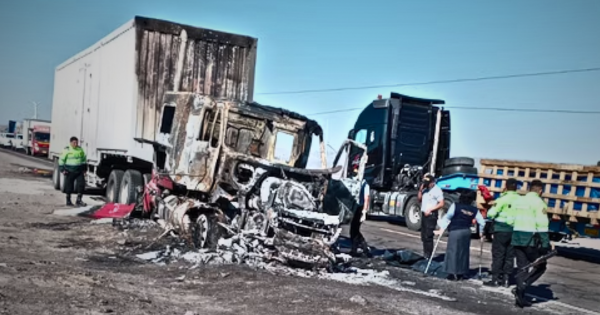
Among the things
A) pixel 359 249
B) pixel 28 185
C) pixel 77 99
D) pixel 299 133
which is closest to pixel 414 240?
pixel 359 249

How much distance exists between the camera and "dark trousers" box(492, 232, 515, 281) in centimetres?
934

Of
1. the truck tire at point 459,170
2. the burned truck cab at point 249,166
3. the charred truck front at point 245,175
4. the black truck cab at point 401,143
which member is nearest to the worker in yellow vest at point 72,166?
the charred truck front at point 245,175

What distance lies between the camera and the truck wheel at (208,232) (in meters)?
9.65

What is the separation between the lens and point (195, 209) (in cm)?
1005

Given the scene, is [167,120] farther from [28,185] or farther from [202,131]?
[28,185]

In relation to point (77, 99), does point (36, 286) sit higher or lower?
lower

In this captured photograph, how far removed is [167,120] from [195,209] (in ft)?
10.1

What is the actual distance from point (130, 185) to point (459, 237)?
826cm

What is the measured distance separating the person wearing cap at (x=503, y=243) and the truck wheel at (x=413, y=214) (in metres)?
7.65

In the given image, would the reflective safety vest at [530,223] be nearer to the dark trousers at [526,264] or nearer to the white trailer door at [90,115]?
the dark trousers at [526,264]

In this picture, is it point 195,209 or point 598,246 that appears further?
point 598,246

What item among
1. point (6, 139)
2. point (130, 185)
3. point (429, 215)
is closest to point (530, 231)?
point (429, 215)

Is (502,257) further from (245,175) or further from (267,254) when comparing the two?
(245,175)

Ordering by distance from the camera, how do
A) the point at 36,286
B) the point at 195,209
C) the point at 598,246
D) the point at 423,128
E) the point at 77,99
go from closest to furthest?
the point at 36,286 → the point at 195,209 → the point at 598,246 → the point at 423,128 → the point at 77,99
